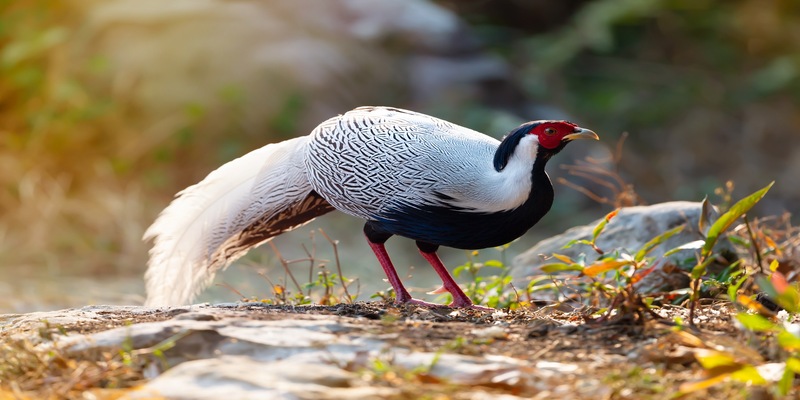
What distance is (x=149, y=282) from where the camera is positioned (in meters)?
4.08

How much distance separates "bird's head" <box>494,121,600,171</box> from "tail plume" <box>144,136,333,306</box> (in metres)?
0.88

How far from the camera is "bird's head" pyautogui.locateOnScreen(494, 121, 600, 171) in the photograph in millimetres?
3363

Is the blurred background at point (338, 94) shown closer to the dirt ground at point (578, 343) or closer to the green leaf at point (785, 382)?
the dirt ground at point (578, 343)

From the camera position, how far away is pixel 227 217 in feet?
13.0

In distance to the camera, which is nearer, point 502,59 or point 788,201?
point 788,201

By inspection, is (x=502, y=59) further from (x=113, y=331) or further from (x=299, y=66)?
(x=113, y=331)

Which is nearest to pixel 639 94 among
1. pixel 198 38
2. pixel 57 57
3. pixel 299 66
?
pixel 299 66

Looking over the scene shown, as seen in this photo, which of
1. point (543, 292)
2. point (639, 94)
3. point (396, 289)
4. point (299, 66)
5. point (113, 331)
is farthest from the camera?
point (639, 94)

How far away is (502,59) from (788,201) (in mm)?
2709

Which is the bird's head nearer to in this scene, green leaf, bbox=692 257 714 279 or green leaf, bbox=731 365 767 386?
green leaf, bbox=692 257 714 279

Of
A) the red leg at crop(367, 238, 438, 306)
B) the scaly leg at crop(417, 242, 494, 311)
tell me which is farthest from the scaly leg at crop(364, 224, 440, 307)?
the scaly leg at crop(417, 242, 494, 311)

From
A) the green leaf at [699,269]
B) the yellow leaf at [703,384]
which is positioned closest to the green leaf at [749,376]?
the yellow leaf at [703,384]

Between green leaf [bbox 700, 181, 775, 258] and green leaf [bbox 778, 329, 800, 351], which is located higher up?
green leaf [bbox 700, 181, 775, 258]

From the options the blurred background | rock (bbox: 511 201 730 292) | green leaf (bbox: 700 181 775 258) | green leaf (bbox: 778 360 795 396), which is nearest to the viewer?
green leaf (bbox: 778 360 795 396)
